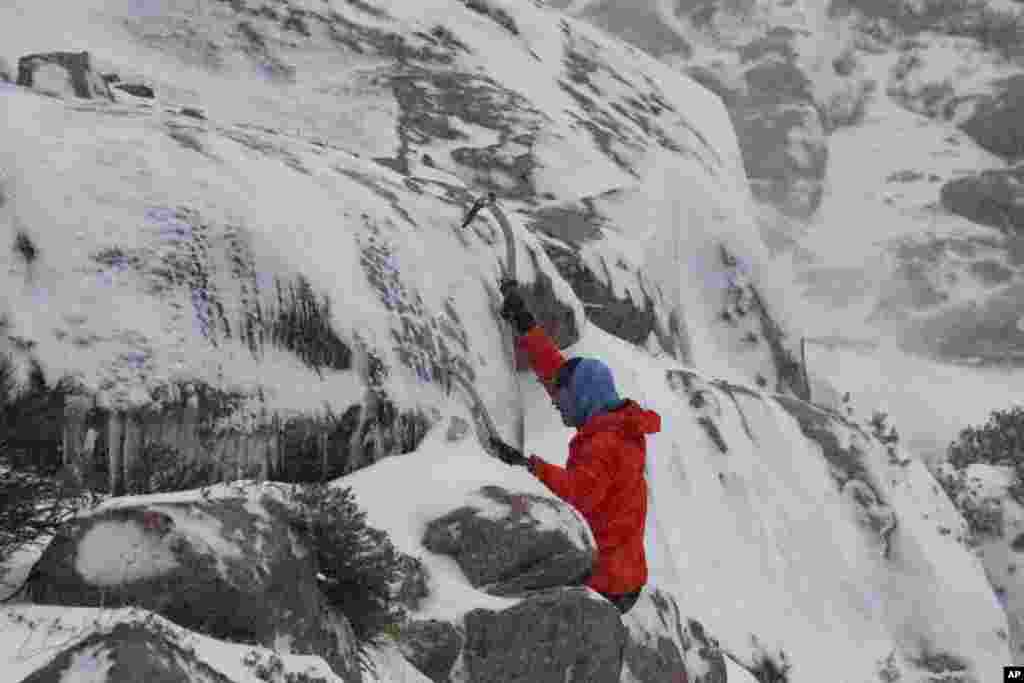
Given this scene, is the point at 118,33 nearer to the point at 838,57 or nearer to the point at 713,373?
the point at 713,373

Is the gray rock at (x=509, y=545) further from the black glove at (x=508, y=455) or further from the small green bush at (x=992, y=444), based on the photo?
the small green bush at (x=992, y=444)

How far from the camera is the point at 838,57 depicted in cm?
3753

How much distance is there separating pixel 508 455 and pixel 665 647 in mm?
1382

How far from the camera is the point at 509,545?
584 centimetres

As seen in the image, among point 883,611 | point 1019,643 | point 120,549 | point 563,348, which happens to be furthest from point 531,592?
point 1019,643

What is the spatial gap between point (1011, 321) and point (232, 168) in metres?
23.7

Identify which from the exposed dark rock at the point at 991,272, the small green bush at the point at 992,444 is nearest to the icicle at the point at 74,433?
the small green bush at the point at 992,444

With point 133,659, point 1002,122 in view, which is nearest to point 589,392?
point 133,659

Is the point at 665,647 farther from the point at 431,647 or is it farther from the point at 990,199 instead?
the point at 990,199

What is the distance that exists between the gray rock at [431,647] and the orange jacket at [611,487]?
4.25 feet

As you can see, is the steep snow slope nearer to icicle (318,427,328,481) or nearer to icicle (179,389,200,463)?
icicle (318,427,328,481)

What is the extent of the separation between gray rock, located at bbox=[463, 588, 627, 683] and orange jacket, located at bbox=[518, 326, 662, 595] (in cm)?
69

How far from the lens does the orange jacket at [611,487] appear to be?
6.66 meters

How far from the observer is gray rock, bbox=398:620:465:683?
5.35m
